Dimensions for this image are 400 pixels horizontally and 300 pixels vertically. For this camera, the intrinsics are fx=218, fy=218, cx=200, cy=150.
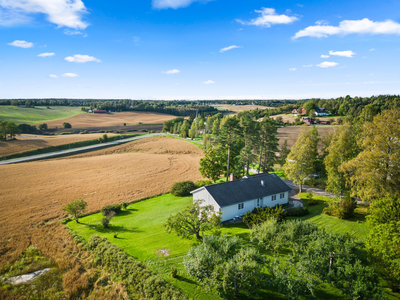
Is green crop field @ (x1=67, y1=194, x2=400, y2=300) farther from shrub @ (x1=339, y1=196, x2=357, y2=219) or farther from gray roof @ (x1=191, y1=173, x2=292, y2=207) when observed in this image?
gray roof @ (x1=191, y1=173, x2=292, y2=207)

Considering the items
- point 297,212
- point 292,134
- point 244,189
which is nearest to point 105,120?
point 292,134

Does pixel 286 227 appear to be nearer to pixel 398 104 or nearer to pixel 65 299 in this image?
pixel 65 299

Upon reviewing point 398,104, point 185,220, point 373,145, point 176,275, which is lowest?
point 176,275

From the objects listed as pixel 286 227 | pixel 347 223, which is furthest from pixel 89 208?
pixel 347 223

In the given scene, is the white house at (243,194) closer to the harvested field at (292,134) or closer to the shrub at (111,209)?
the shrub at (111,209)

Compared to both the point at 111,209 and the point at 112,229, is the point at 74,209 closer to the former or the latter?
the point at 111,209

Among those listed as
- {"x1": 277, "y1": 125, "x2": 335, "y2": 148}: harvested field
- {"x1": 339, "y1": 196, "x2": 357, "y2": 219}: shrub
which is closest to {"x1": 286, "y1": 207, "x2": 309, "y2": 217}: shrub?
{"x1": 339, "y1": 196, "x2": 357, "y2": 219}: shrub

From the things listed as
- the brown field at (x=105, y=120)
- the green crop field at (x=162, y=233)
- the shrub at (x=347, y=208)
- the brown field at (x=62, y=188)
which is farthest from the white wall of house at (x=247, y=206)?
the brown field at (x=105, y=120)
